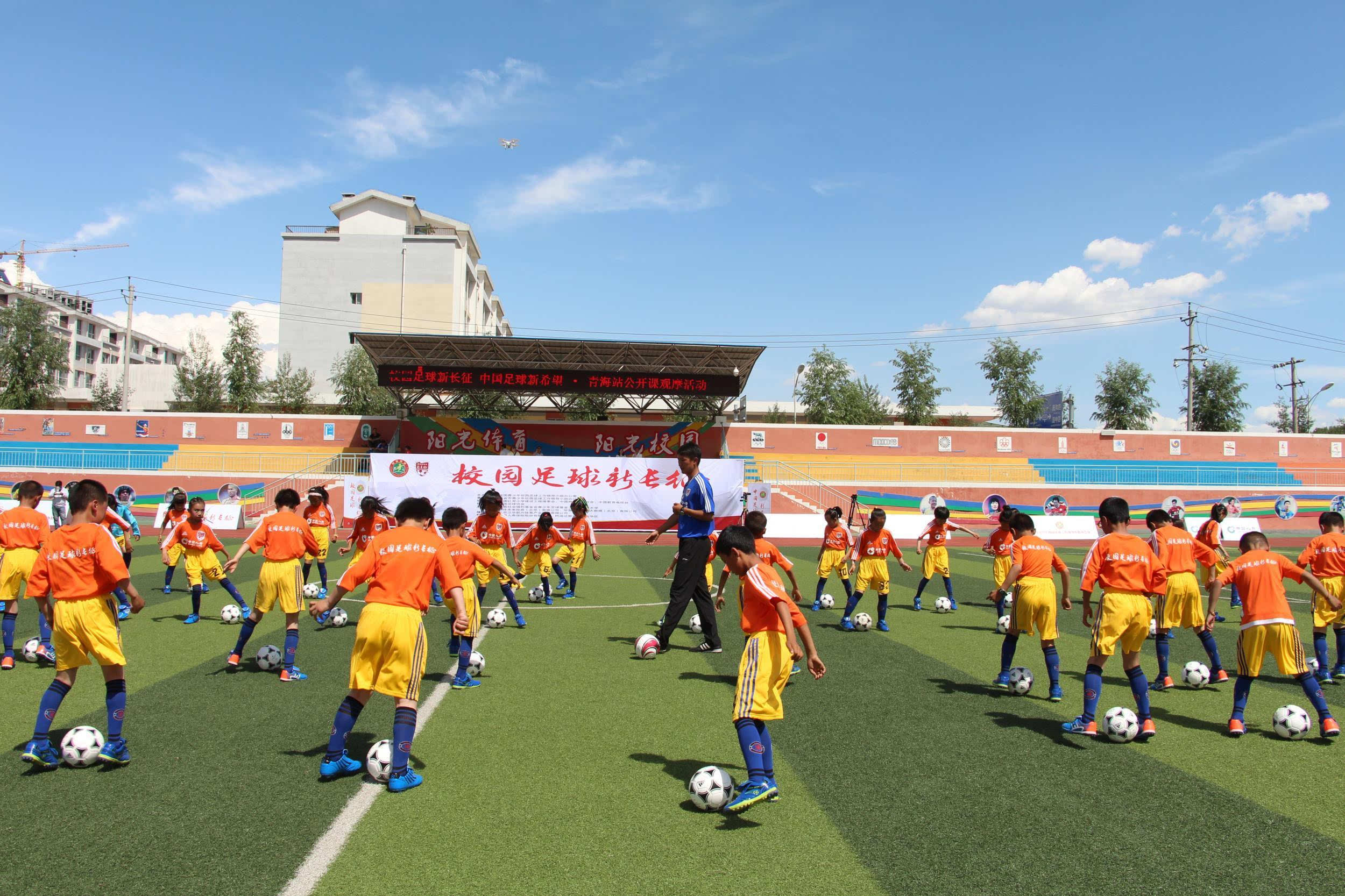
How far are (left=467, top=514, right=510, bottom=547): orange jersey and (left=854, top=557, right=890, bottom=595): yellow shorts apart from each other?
17.7 feet

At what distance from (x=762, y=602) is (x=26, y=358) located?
59052 mm

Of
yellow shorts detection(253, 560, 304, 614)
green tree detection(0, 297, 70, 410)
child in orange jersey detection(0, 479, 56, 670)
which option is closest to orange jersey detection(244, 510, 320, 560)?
yellow shorts detection(253, 560, 304, 614)

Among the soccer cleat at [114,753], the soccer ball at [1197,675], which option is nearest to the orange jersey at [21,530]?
A: the soccer cleat at [114,753]

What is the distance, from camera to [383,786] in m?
5.34

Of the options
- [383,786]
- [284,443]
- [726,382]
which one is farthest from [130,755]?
[284,443]

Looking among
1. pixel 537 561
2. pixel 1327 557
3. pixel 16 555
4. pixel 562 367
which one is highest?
pixel 562 367

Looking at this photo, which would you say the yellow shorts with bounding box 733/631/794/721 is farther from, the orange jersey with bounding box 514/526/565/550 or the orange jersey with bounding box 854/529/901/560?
the orange jersey with bounding box 514/526/565/550

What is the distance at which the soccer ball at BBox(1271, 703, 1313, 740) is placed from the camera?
665 centimetres

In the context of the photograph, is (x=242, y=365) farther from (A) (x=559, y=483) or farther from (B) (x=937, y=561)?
(B) (x=937, y=561)

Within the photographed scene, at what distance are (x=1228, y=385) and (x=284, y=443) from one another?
195 feet

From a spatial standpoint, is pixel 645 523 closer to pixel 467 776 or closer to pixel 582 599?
pixel 582 599

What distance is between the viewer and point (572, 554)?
14578 millimetres

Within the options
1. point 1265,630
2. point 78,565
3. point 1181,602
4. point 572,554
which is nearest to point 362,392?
point 572,554

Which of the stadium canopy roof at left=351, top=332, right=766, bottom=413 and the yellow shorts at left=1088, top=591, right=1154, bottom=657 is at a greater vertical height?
the stadium canopy roof at left=351, top=332, right=766, bottom=413
